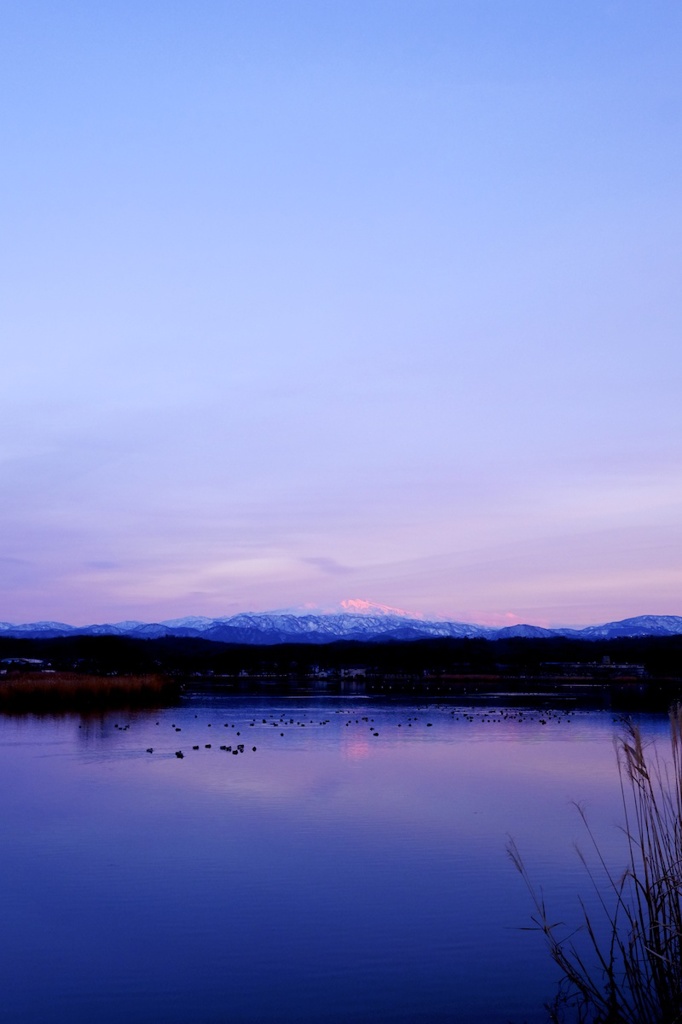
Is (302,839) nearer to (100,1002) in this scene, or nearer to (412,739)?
(100,1002)

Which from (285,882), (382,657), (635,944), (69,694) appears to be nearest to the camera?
(635,944)

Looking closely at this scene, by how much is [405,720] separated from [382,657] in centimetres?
10993

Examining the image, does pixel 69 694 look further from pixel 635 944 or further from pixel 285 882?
pixel 635 944

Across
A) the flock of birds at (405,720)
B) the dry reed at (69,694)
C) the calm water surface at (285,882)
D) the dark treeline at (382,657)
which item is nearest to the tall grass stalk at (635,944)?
the calm water surface at (285,882)

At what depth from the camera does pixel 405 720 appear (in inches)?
1914

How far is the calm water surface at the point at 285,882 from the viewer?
1033cm

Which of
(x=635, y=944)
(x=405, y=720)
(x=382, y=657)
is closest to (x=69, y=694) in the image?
(x=405, y=720)

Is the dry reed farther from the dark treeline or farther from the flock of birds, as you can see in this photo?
the dark treeline

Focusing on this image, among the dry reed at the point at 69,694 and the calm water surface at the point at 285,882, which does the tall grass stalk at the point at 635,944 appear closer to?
the calm water surface at the point at 285,882

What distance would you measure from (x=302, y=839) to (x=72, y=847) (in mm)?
4104

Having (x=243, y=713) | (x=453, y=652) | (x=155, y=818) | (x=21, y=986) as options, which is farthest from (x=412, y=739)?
(x=453, y=652)

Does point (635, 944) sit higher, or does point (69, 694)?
point (69, 694)

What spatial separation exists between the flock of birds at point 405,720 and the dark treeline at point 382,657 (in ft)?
183

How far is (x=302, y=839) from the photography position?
18.2m
